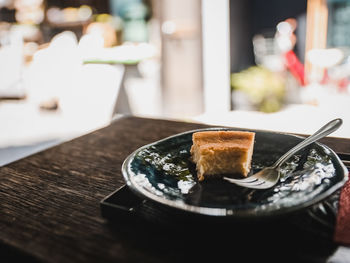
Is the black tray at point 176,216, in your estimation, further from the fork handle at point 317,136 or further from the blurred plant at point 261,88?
Answer: the blurred plant at point 261,88

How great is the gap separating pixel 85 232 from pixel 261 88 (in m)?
3.51

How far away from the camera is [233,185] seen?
58 cm

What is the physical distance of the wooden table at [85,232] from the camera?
47cm

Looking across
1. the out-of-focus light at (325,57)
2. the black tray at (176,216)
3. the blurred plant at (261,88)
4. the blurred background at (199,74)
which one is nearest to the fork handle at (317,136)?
the black tray at (176,216)

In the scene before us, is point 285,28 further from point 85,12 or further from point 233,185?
point 233,185

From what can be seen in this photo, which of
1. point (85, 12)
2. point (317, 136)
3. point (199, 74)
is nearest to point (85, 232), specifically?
point (317, 136)

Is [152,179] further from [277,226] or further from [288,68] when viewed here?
[288,68]

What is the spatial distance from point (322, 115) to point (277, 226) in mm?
3378

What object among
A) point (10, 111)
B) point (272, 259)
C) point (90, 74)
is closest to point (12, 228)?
point (272, 259)

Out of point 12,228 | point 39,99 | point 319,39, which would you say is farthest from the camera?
point 319,39

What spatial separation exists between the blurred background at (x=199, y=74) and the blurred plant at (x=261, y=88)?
0.04ft

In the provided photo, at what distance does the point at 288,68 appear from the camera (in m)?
4.39

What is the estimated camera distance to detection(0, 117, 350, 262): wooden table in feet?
1.55

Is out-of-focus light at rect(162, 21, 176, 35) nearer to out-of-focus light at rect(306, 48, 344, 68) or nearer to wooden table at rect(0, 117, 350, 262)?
out-of-focus light at rect(306, 48, 344, 68)
